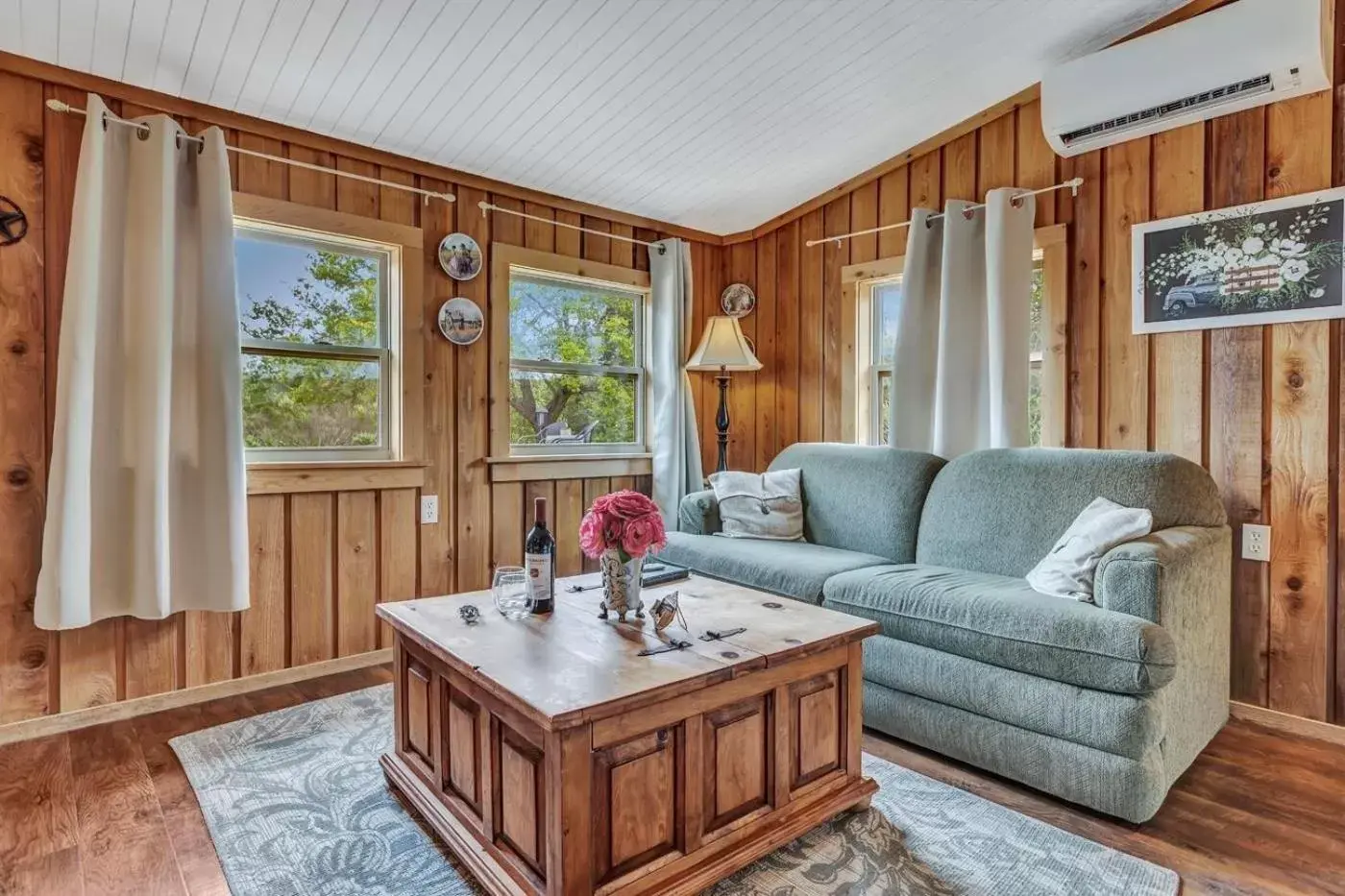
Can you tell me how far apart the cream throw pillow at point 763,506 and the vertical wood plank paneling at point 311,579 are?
1695 mm

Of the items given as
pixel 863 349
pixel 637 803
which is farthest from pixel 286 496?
pixel 863 349

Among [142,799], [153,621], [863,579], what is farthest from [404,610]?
[863,579]

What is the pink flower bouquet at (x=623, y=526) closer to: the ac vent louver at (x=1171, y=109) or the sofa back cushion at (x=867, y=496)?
the sofa back cushion at (x=867, y=496)

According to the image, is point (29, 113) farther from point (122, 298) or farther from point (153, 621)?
point (153, 621)

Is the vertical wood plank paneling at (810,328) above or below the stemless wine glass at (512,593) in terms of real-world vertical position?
above

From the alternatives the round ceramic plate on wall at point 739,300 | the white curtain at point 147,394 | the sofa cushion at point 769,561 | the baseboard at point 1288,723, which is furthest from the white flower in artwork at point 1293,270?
the white curtain at point 147,394

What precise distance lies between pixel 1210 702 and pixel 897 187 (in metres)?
2.49

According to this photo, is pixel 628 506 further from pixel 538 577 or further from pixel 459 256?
pixel 459 256

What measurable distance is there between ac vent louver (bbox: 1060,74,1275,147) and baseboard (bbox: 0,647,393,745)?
11.4 feet

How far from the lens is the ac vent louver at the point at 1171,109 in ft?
7.64

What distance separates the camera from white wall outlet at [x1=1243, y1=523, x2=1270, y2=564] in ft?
8.07

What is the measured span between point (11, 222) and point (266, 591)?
1459 mm

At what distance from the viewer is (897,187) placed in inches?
137

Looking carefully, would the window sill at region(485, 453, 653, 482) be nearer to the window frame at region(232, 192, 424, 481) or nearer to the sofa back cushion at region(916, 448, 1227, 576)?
the window frame at region(232, 192, 424, 481)
